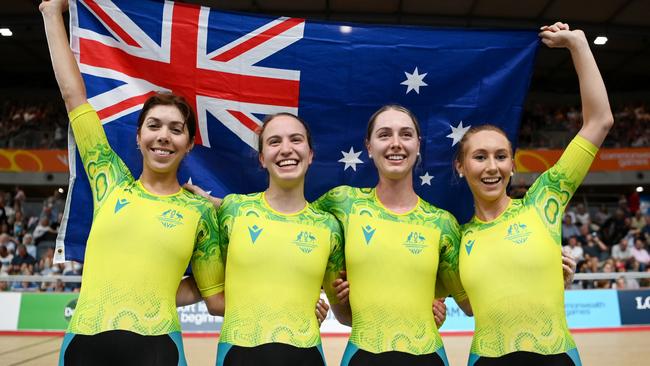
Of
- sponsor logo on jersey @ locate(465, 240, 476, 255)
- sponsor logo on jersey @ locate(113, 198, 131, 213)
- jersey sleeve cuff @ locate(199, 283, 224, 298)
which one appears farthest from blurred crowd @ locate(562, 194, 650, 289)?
sponsor logo on jersey @ locate(113, 198, 131, 213)

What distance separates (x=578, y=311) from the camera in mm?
8930

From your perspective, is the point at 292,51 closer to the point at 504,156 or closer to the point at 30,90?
the point at 504,156

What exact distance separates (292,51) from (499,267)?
2180 mm

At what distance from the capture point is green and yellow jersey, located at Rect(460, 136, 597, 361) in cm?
237

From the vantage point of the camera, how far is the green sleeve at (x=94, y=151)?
2607 mm

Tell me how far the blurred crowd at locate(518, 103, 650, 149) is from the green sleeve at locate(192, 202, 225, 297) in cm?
1821

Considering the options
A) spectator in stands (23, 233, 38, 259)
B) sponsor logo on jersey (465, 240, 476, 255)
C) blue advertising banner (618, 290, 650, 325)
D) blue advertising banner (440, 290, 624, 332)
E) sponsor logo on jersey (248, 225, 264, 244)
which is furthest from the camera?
spectator in stands (23, 233, 38, 259)

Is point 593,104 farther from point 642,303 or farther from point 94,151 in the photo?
point 642,303

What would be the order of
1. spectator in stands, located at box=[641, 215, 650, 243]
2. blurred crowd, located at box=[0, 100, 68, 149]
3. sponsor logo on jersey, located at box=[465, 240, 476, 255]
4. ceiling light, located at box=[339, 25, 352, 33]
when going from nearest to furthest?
sponsor logo on jersey, located at box=[465, 240, 476, 255] → ceiling light, located at box=[339, 25, 352, 33] → spectator in stands, located at box=[641, 215, 650, 243] → blurred crowd, located at box=[0, 100, 68, 149]

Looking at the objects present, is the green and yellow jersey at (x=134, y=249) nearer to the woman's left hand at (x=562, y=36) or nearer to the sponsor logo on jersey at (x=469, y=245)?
the sponsor logo on jersey at (x=469, y=245)

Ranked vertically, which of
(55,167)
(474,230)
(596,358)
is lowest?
(596,358)

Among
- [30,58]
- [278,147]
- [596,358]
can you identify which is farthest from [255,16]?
[30,58]

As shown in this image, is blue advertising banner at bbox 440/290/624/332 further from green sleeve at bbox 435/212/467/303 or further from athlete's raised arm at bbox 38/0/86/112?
athlete's raised arm at bbox 38/0/86/112

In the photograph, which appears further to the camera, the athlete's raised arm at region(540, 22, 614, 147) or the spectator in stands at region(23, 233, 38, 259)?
the spectator in stands at region(23, 233, 38, 259)
